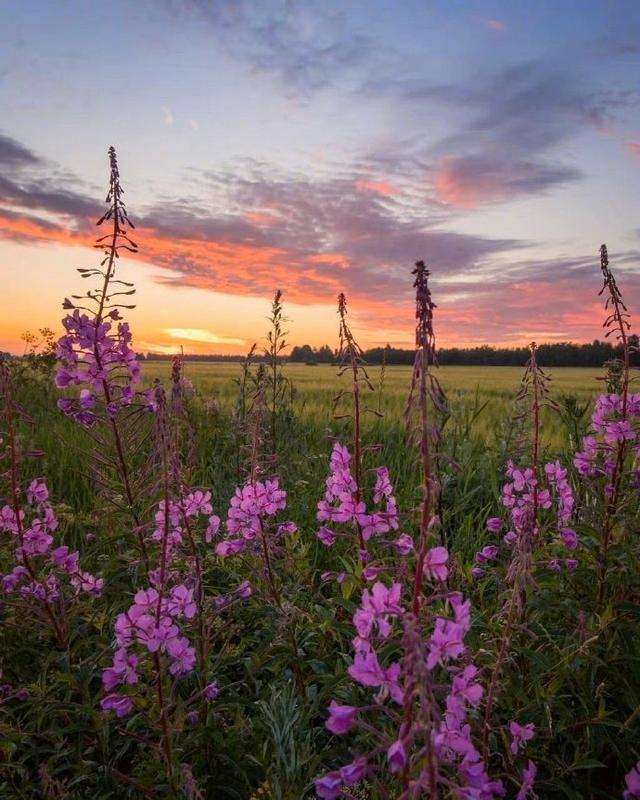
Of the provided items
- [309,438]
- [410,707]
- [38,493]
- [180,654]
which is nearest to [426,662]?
[410,707]

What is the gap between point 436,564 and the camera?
1.56 meters

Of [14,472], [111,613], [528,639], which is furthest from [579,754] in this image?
[14,472]

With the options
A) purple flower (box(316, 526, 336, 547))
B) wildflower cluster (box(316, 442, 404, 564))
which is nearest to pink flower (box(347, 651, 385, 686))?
wildflower cluster (box(316, 442, 404, 564))

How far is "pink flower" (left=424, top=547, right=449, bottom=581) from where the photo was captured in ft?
5.04

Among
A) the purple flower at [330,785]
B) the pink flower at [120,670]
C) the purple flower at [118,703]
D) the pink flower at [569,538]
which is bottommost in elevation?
the purple flower at [118,703]

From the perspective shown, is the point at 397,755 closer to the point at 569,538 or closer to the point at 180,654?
the point at 180,654

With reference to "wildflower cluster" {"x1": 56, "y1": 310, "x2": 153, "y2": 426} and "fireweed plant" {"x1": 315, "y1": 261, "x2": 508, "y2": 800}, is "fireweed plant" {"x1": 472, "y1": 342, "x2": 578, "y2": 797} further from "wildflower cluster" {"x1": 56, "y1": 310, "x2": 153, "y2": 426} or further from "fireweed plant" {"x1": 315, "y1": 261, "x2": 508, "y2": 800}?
"wildflower cluster" {"x1": 56, "y1": 310, "x2": 153, "y2": 426}

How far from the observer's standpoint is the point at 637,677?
9.04 feet

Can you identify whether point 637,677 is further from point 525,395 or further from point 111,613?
point 111,613

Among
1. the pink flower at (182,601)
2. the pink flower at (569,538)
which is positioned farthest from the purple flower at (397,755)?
the pink flower at (569,538)

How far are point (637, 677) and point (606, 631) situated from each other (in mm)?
222

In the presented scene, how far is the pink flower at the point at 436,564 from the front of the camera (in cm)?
154

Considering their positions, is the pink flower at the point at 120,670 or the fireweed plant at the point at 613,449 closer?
the pink flower at the point at 120,670

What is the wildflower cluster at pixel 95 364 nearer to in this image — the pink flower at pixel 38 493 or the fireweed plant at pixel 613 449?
the pink flower at pixel 38 493
